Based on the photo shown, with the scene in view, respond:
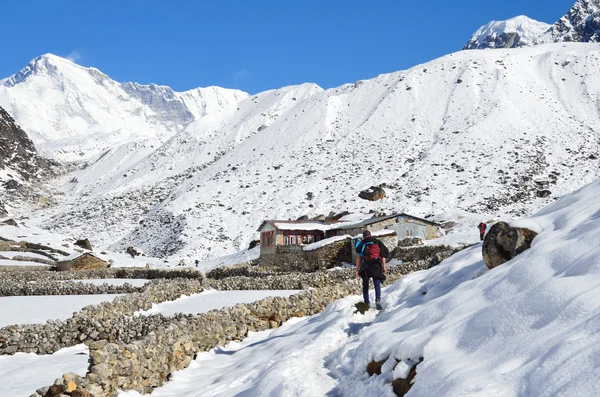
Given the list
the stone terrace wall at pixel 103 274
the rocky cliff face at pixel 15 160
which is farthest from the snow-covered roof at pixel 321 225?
the rocky cliff face at pixel 15 160

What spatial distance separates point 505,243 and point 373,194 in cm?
6868

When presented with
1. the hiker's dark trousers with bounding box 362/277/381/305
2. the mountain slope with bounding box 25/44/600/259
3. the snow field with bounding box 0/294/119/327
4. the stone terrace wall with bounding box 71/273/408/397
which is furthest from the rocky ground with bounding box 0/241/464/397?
the mountain slope with bounding box 25/44/600/259

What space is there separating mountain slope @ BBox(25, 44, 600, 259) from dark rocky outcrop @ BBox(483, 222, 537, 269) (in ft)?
161

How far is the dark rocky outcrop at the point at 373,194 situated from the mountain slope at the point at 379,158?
157 cm

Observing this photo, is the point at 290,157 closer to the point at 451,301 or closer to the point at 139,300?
the point at 139,300

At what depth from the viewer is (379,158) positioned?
93.6 metres

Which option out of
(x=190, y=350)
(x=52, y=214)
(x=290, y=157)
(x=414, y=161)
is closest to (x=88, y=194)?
(x=52, y=214)

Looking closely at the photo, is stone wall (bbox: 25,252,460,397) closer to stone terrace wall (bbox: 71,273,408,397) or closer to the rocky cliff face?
stone terrace wall (bbox: 71,273,408,397)

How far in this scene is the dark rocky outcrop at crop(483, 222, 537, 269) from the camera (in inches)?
379

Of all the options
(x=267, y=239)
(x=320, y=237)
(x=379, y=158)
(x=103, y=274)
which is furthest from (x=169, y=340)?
(x=379, y=158)

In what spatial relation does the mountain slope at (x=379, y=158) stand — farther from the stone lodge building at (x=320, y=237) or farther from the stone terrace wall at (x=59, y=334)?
the stone terrace wall at (x=59, y=334)

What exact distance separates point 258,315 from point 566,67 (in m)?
126

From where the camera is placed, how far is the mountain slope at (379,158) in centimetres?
7581

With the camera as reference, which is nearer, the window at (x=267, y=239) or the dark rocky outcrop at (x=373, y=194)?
the window at (x=267, y=239)
